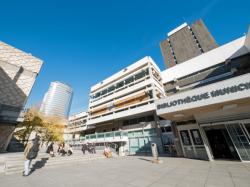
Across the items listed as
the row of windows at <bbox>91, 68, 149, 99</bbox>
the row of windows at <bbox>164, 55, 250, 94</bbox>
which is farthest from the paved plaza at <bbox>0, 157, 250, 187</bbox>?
the row of windows at <bbox>91, 68, 149, 99</bbox>

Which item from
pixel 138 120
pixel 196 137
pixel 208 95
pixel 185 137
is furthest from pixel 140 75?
pixel 208 95

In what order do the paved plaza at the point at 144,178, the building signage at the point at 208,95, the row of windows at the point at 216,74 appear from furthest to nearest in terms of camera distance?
the row of windows at the point at 216,74
the building signage at the point at 208,95
the paved plaza at the point at 144,178

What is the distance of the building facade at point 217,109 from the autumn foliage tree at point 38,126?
21.6m

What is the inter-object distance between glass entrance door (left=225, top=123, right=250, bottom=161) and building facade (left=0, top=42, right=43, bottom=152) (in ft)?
73.8

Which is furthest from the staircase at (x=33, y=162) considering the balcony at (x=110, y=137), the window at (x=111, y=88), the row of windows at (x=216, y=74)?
the window at (x=111, y=88)

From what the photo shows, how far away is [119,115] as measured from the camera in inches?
957

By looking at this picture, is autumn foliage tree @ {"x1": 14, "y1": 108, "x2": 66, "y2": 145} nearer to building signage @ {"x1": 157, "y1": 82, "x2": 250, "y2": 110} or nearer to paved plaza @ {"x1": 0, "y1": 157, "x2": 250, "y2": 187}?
paved plaza @ {"x1": 0, "y1": 157, "x2": 250, "y2": 187}

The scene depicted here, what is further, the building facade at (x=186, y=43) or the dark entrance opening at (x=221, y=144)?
the building facade at (x=186, y=43)

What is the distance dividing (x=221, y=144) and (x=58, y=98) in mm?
176243

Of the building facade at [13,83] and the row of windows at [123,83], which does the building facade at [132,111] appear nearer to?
the row of windows at [123,83]

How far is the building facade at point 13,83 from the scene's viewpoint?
53.9 ft

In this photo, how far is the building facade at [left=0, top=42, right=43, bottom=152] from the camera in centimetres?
1642

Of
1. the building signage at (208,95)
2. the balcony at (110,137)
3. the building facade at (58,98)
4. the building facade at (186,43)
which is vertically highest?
the building facade at (58,98)

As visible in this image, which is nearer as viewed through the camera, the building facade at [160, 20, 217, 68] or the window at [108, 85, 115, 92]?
the window at [108, 85, 115, 92]
